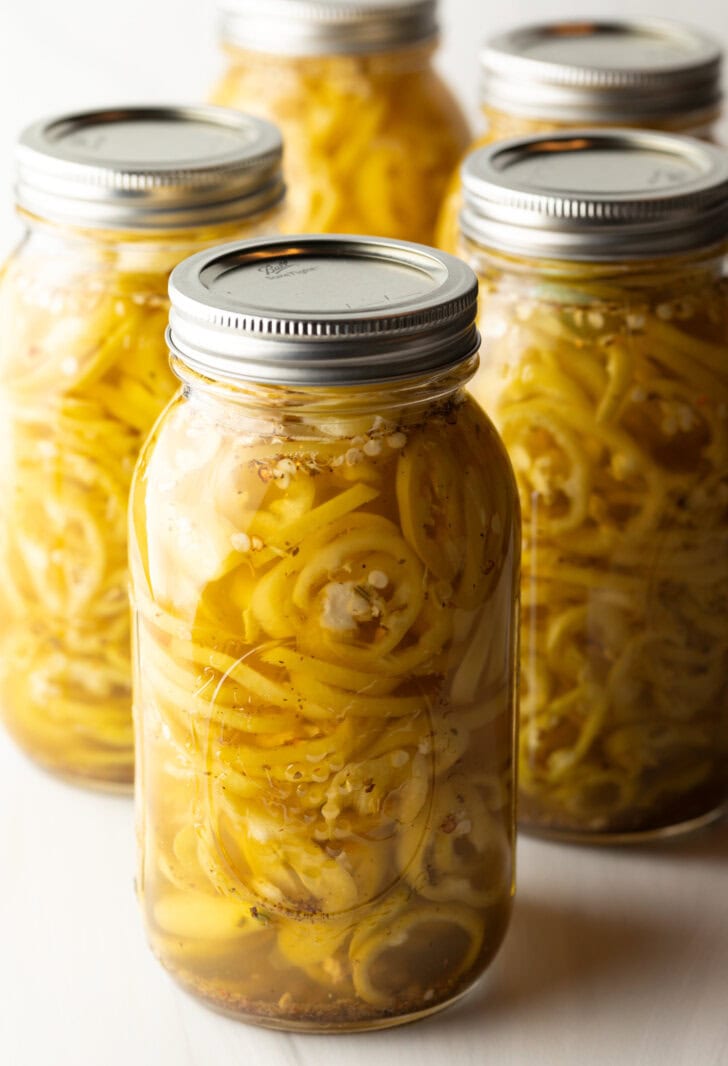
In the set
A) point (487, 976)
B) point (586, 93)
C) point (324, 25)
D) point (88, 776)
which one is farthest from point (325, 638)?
point (324, 25)

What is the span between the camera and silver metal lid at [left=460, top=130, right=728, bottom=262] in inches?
37.3

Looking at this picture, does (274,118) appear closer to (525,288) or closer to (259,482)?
(525,288)

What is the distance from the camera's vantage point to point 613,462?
38.6 inches

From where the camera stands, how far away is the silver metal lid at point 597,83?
1.22m

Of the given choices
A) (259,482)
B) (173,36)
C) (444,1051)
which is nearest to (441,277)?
(259,482)

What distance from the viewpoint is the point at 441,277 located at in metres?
0.86

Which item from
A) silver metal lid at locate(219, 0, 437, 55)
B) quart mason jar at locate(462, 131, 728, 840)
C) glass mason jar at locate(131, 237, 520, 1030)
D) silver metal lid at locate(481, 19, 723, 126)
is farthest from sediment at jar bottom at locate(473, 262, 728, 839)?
silver metal lid at locate(219, 0, 437, 55)

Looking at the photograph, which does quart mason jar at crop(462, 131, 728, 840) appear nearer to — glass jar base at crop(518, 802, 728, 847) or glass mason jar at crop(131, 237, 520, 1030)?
glass jar base at crop(518, 802, 728, 847)

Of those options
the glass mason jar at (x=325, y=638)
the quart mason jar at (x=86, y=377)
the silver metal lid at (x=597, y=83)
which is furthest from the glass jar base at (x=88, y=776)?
the silver metal lid at (x=597, y=83)

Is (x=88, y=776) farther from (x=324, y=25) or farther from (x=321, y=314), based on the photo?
(x=324, y=25)

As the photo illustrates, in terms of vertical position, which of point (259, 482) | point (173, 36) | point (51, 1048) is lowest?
point (51, 1048)

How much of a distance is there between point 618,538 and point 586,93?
40cm

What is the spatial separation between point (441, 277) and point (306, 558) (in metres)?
0.17

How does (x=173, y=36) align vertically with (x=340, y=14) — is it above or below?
below
